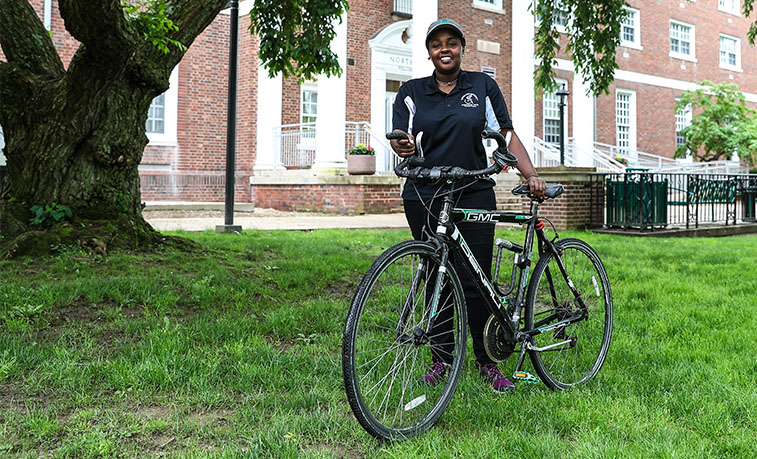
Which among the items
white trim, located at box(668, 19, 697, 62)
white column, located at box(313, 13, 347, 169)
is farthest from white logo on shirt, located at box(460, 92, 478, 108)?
white trim, located at box(668, 19, 697, 62)

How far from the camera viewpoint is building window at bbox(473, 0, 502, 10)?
2028 centimetres

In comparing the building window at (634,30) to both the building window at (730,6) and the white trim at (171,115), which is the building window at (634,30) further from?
the white trim at (171,115)

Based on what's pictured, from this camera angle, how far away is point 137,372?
3.53 meters

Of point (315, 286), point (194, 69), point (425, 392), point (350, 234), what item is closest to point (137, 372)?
point (425, 392)

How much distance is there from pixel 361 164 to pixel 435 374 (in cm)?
1353

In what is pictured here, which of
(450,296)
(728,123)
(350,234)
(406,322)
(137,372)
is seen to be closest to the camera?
(406,322)

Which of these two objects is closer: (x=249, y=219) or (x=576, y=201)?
(x=576, y=201)

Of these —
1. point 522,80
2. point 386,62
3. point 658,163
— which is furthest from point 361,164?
point 658,163

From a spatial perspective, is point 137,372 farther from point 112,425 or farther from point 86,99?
point 86,99

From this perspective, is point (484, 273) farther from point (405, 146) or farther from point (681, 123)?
point (681, 123)

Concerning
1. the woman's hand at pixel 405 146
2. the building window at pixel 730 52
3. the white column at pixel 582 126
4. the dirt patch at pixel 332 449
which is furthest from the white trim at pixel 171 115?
the building window at pixel 730 52

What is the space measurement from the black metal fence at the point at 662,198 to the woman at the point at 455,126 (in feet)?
31.5

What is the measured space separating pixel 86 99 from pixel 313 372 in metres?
3.84

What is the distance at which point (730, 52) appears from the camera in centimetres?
3091
